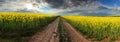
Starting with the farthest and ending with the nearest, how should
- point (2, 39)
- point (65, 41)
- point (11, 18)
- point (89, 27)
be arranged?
point (89, 27) < point (11, 18) < point (2, 39) < point (65, 41)

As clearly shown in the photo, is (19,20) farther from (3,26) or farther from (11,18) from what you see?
(3,26)

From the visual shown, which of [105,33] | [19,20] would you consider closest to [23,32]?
[19,20]

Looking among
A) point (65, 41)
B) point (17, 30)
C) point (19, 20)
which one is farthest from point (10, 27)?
point (65, 41)

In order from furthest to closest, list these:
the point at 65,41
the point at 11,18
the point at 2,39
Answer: the point at 11,18, the point at 2,39, the point at 65,41

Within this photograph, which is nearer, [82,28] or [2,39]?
[2,39]

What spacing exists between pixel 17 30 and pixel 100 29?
7.03m

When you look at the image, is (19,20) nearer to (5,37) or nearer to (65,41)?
(5,37)

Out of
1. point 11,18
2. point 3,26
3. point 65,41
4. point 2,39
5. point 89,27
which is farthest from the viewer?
point 89,27

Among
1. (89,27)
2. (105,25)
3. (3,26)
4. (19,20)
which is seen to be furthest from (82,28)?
(3,26)

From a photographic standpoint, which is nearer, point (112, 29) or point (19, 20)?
point (112, 29)

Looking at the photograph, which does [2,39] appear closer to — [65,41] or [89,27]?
[65,41]

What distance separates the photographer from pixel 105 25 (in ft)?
94.1

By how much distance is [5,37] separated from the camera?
2319 centimetres

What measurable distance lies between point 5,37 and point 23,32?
3.23 m
